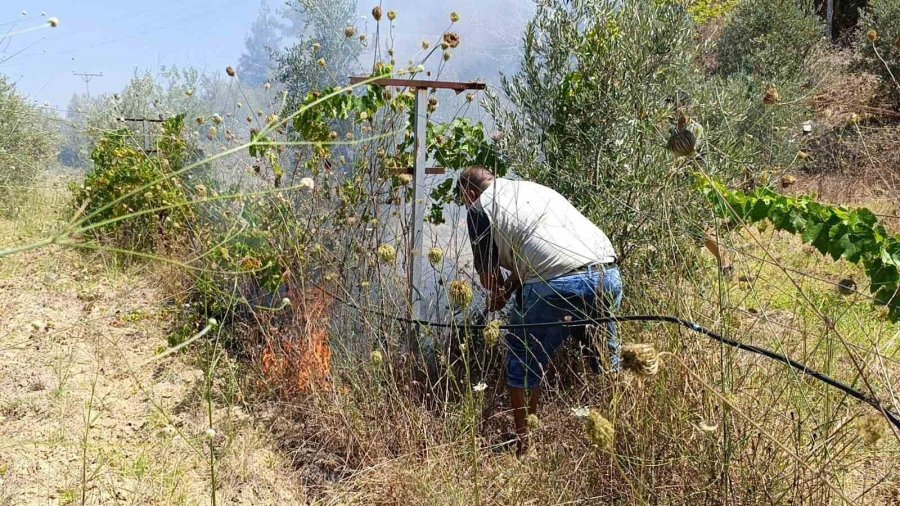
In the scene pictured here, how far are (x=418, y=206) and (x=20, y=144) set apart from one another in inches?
291

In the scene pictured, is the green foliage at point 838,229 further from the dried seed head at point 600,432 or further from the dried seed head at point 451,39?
the dried seed head at point 600,432

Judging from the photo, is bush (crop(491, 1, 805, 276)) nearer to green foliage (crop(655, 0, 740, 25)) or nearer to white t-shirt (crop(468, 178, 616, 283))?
white t-shirt (crop(468, 178, 616, 283))

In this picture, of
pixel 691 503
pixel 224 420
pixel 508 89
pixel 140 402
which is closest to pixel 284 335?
pixel 224 420

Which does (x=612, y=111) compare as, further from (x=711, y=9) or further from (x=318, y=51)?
(x=711, y=9)

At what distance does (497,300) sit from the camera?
368 centimetres

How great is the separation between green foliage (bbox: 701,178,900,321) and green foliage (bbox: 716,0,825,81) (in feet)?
26.3

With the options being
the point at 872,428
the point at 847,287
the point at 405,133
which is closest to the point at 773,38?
the point at 405,133

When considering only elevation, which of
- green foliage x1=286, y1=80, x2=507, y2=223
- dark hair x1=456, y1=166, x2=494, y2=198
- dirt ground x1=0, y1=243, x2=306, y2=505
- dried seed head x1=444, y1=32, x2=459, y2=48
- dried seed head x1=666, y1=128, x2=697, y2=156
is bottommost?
dirt ground x1=0, y1=243, x2=306, y2=505

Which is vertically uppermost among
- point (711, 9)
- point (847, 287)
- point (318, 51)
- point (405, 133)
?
point (711, 9)

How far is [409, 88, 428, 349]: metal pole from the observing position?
3.80 m

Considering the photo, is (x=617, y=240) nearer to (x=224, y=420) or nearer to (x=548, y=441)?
(x=548, y=441)

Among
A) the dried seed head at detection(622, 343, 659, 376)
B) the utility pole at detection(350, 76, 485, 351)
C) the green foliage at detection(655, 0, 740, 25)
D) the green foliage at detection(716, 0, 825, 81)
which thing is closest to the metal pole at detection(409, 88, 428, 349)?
the utility pole at detection(350, 76, 485, 351)

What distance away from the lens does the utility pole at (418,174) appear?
12.4ft

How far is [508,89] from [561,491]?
2632 millimetres
